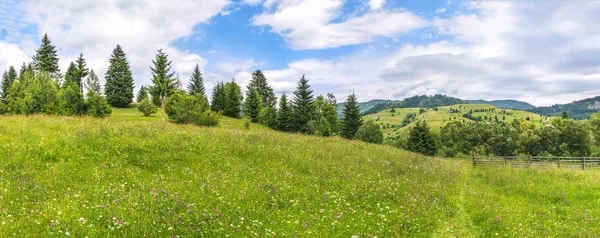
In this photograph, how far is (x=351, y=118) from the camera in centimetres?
7925

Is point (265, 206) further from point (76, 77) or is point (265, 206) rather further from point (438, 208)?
point (76, 77)

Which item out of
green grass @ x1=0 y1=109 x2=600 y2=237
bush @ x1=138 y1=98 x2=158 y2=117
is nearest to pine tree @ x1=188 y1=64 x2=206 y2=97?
bush @ x1=138 y1=98 x2=158 y2=117

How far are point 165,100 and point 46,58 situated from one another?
40.7m

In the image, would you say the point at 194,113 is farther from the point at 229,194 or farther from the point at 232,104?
the point at 229,194

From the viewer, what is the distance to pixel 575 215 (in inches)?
474

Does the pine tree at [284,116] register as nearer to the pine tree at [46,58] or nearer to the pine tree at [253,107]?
the pine tree at [253,107]

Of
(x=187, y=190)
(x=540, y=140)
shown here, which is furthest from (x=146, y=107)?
(x=540, y=140)

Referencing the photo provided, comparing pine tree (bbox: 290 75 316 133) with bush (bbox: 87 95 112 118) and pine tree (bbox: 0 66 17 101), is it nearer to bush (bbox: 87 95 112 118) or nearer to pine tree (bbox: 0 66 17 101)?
bush (bbox: 87 95 112 118)

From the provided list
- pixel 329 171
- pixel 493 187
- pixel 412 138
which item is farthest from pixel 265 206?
pixel 412 138

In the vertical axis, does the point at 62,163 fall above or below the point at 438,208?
above

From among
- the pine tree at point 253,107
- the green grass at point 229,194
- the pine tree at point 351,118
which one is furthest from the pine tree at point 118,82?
the green grass at point 229,194

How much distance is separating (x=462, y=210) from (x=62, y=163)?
15.3 metres

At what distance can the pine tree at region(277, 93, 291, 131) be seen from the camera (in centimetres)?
7262

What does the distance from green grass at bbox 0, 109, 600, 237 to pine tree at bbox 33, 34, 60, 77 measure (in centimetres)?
8555
